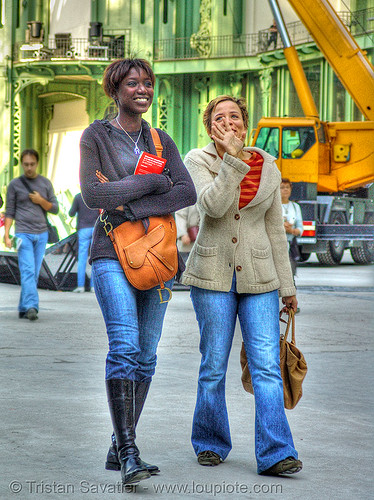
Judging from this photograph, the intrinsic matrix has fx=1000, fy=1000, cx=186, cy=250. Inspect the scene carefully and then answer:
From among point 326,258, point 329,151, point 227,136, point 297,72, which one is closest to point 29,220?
point 227,136

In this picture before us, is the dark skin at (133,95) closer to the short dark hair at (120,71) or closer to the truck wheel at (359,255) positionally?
the short dark hair at (120,71)

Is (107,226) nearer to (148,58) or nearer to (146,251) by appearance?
(146,251)

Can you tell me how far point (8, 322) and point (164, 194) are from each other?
6.29 metres

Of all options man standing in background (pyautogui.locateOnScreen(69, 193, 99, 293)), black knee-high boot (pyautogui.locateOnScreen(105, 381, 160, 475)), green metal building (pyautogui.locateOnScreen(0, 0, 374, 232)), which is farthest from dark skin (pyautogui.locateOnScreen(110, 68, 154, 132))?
green metal building (pyautogui.locateOnScreen(0, 0, 374, 232))

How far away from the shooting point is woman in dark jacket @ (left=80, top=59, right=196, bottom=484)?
4312 mm

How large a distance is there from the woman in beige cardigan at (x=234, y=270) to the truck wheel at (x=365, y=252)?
20.0 metres

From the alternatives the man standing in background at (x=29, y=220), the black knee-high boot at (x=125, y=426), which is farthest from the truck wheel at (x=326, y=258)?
the black knee-high boot at (x=125, y=426)

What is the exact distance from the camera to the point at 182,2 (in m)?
38.6

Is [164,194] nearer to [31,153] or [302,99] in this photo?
[31,153]

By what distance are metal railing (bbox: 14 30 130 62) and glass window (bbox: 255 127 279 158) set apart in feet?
52.3

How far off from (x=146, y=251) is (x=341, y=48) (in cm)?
1985

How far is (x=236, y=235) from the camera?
4.68 meters

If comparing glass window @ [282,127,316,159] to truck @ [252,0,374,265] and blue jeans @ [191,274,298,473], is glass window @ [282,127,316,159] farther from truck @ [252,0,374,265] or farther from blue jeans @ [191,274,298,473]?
blue jeans @ [191,274,298,473]

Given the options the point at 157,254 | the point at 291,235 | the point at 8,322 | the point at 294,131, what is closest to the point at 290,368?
the point at 157,254
